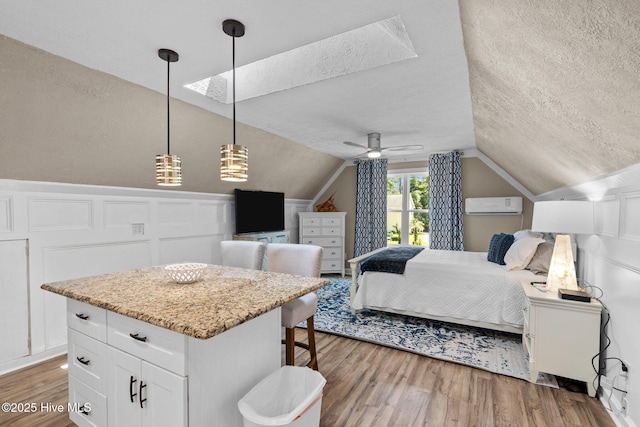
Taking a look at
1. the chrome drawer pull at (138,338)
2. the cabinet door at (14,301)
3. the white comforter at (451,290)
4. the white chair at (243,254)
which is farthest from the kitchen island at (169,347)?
the white comforter at (451,290)

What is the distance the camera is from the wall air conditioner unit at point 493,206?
476 centimetres

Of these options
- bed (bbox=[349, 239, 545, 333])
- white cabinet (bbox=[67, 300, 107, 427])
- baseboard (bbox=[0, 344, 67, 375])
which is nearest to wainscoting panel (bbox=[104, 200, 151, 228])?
baseboard (bbox=[0, 344, 67, 375])

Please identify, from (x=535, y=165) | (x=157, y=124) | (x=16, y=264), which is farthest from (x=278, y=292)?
(x=535, y=165)

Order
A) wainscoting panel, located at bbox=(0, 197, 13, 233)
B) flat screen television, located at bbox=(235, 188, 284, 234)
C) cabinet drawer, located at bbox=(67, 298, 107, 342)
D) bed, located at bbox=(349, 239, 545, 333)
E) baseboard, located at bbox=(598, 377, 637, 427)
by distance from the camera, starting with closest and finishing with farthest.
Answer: cabinet drawer, located at bbox=(67, 298, 107, 342) → baseboard, located at bbox=(598, 377, 637, 427) → wainscoting panel, located at bbox=(0, 197, 13, 233) → bed, located at bbox=(349, 239, 545, 333) → flat screen television, located at bbox=(235, 188, 284, 234)

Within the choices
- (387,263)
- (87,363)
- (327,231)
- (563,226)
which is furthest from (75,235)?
(563,226)

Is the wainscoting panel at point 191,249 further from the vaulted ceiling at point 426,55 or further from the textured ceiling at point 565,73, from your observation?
Answer: the textured ceiling at point 565,73

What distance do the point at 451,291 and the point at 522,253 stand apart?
2.63 ft

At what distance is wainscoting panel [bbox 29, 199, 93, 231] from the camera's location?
2605 mm

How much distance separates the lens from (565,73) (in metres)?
1.30

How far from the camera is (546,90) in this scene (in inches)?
61.6

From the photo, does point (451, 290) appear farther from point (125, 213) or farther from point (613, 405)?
point (125, 213)

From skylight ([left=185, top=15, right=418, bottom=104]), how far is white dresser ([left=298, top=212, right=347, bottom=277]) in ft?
10.9

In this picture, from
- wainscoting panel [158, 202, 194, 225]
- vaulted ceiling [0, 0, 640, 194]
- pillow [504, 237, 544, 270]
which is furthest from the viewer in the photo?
wainscoting panel [158, 202, 194, 225]

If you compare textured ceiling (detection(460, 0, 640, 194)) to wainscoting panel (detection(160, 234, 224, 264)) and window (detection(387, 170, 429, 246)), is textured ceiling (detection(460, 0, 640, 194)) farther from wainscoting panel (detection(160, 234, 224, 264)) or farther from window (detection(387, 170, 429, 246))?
wainscoting panel (detection(160, 234, 224, 264))
